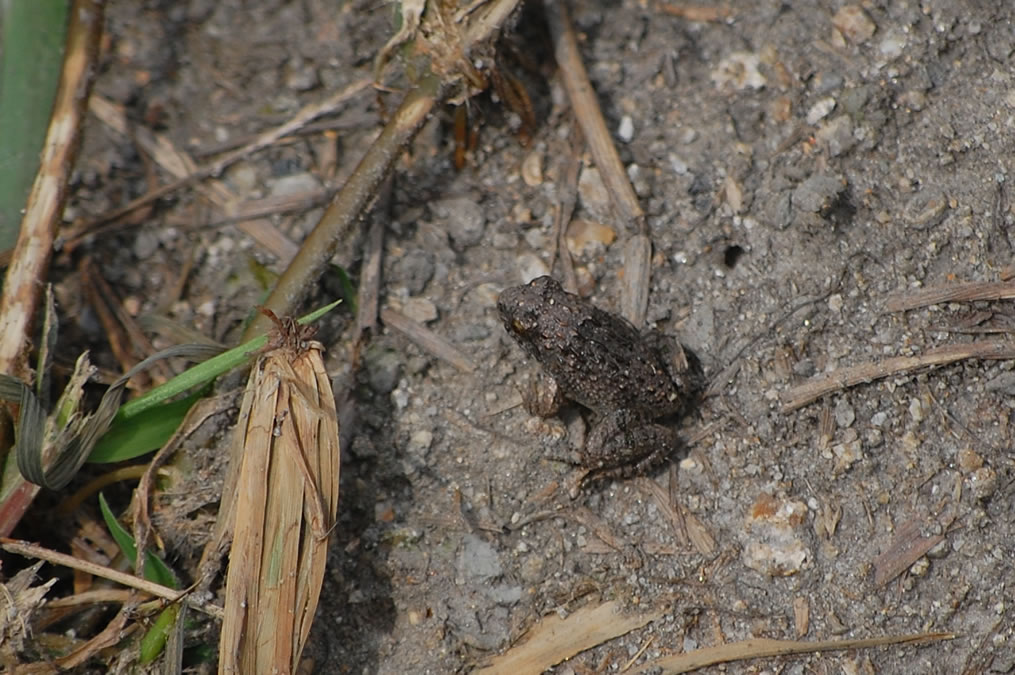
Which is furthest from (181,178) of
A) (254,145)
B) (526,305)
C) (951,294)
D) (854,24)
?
(951,294)

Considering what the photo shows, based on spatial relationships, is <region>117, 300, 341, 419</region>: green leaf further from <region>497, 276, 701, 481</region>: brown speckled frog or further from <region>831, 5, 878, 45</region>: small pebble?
<region>831, 5, 878, 45</region>: small pebble

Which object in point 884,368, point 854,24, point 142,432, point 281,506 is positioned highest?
point 142,432

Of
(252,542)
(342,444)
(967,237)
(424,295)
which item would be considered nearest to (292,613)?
(252,542)

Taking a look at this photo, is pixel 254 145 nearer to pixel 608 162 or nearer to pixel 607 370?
pixel 608 162

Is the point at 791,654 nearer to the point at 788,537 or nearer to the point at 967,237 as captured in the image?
the point at 788,537

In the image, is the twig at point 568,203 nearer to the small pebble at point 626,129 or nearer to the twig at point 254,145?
the small pebble at point 626,129

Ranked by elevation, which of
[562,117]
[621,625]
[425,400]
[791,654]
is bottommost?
[791,654]
